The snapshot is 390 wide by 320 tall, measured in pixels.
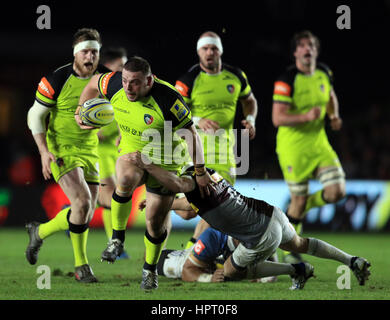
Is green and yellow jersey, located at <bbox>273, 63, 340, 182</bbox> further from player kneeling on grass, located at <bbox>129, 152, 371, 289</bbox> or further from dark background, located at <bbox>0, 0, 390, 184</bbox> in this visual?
dark background, located at <bbox>0, 0, 390, 184</bbox>

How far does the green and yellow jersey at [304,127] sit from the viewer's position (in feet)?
29.4

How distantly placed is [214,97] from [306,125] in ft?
4.77

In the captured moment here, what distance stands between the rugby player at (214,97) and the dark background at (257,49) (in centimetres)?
499

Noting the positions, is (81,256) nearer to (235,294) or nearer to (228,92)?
(235,294)

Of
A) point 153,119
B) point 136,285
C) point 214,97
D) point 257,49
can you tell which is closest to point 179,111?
point 153,119

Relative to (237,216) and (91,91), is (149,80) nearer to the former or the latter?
(91,91)

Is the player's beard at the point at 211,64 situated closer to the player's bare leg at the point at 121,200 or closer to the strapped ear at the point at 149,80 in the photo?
the strapped ear at the point at 149,80

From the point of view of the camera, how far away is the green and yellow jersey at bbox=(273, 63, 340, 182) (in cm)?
896

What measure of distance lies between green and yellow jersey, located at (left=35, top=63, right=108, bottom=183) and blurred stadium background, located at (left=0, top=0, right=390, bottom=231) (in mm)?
2257

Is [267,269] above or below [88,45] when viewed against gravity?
below

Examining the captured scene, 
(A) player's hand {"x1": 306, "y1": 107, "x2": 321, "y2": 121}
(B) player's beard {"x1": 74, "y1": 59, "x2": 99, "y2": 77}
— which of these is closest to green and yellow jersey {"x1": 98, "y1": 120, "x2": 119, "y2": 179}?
(B) player's beard {"x1": 74, "y1": 59, "x2": 99, "y2": 77}

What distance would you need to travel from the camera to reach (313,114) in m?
8.89

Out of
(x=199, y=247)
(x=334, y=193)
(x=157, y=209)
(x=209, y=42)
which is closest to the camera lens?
(x=157, y=209)

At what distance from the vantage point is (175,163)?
262 inches
